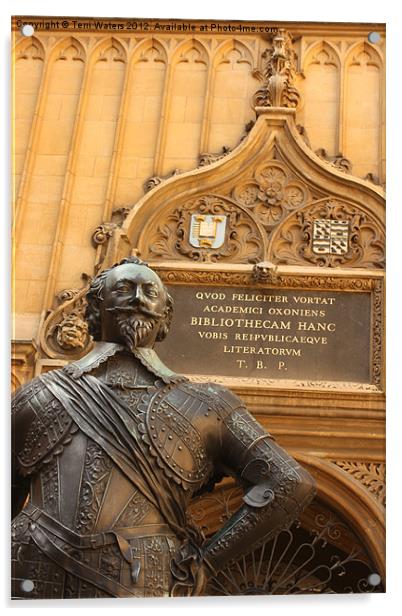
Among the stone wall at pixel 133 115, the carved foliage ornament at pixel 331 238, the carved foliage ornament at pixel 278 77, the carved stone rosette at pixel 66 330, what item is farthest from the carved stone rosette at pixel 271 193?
the carved stone rosette at pixel 66 330

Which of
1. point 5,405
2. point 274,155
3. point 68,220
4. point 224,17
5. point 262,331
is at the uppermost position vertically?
point 224,17

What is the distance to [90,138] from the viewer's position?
29.6 feet

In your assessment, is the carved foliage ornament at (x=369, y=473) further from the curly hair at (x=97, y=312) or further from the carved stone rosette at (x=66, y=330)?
the curly hair at (x=97, y=312)

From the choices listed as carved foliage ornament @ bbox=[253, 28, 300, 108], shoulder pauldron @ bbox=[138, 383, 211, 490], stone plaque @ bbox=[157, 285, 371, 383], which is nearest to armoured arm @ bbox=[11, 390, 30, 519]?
shoulder pauldron @ bbox=[138, 383, 211, 490]

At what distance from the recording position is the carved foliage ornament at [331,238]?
339 inches

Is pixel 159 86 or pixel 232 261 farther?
pixel 159 86

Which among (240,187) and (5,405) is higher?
(240,187)

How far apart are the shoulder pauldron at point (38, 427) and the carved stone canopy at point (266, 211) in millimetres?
4397

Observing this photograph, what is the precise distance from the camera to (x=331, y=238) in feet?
28.6
